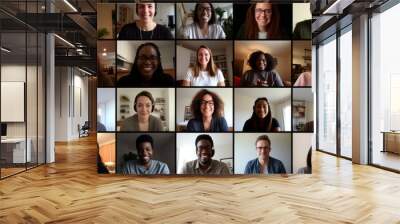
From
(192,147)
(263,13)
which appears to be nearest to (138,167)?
(192,147)

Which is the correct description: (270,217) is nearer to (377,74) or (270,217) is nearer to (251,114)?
(251,114)

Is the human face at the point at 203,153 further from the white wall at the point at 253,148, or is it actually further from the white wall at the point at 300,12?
the white wall at the point at 300,12

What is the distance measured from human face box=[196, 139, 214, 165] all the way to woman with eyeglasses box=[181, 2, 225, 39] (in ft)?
5.85

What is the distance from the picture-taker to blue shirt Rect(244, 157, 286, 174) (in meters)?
6.41

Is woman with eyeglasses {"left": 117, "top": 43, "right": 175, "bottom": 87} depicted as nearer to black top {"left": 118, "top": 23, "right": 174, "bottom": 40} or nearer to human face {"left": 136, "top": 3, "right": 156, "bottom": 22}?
black top {"left": 118, "top": 23, "right": 174, "bottom": 40}

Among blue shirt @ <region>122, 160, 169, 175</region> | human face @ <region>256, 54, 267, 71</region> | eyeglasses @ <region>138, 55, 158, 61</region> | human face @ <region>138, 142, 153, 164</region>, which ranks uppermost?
eyeglasses @ <region>138, 55, 158, 61</region>

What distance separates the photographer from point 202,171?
255 inches

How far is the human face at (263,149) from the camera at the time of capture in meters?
6.43

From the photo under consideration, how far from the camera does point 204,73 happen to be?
647 centimetres

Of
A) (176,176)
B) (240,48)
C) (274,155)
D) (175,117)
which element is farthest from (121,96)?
(274,155)

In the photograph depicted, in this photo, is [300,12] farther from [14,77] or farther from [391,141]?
[14,77]

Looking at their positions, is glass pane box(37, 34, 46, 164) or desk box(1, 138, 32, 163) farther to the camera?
glass pane box(37, 34, 46, 164)

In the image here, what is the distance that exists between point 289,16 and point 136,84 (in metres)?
2.84

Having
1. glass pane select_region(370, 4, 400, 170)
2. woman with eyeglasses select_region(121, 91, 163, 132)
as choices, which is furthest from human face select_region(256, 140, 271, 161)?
glass pane select_region(370, 4, 400, 170)
